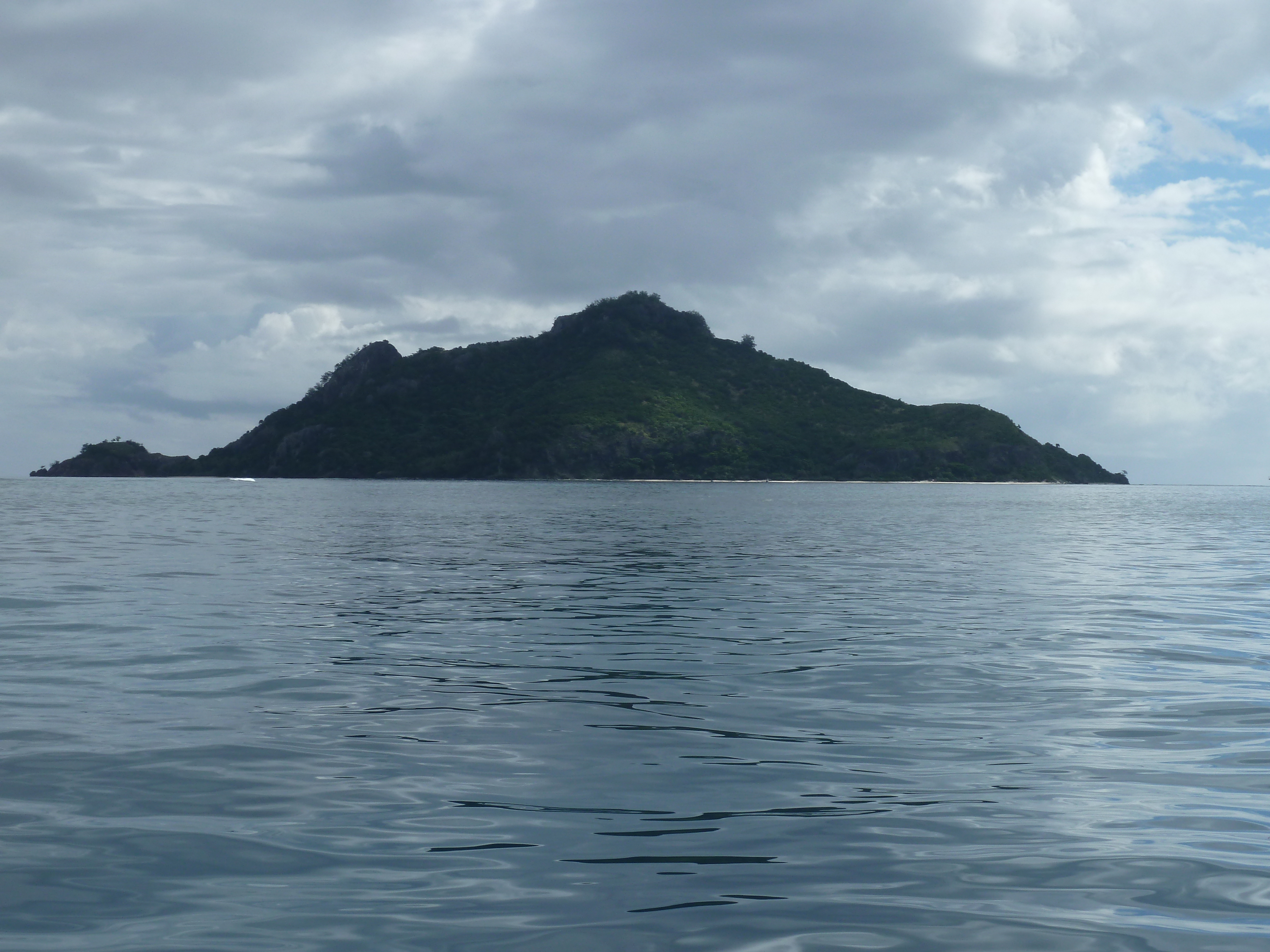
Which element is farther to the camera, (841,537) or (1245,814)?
(841,537)

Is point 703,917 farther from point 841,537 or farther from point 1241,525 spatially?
point 1241,525

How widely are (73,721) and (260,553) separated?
94.1 ft

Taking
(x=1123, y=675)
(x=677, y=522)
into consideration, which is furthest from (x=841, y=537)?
(x=1123, y=675)

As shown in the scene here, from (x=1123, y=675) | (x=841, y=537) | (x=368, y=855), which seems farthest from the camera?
(x=841, y=537)

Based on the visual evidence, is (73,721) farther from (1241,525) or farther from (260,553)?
(1241,525)

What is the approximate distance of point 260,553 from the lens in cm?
4059

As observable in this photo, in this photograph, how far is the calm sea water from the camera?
7.27 metres

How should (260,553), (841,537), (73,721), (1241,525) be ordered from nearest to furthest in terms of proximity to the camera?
(73,721)
(260,553)
(841,537)
(1241,525)

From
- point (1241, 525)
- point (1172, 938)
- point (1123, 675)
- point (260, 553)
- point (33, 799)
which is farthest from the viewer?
point (1241, 525)

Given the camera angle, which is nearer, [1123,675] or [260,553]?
[1123,675]

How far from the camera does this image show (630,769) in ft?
36.2

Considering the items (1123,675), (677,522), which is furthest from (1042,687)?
(677,522)

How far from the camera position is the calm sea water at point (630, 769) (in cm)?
727

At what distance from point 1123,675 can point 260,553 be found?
109ft
